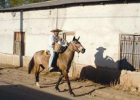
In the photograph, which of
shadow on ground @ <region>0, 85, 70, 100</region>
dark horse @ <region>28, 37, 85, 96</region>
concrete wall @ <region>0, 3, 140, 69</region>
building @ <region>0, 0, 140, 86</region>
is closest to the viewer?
shadow on ground @ <region>0, 85, 70, 100</region>

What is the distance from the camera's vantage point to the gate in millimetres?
10453

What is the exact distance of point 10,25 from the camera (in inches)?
696

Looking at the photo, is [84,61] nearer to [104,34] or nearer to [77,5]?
[104,34]

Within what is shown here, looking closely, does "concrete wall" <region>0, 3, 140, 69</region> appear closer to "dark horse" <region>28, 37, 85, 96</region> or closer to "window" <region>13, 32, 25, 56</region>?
"window" <region>13, 32, 25, 56</region>

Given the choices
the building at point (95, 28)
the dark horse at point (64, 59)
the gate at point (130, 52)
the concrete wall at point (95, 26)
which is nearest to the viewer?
the dark horse at point (64, 59)

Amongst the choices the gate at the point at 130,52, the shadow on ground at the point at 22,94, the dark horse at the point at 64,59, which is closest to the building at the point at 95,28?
the gate at the point at 130,52

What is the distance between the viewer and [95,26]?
11844 mm

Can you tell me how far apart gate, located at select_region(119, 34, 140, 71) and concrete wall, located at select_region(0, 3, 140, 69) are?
0.76 ft

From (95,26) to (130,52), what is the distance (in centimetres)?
227

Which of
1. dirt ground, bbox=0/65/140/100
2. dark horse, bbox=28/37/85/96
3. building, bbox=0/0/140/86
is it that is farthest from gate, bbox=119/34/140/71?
dark horse, bbox=28/37/85/96

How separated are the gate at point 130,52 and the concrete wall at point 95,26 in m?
0.23

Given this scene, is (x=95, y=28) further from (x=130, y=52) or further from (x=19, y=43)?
(x=19, y=43)

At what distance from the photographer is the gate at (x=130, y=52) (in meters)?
10.5

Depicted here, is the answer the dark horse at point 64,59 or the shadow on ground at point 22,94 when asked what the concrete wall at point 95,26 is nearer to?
the dark horse at point 64,59
